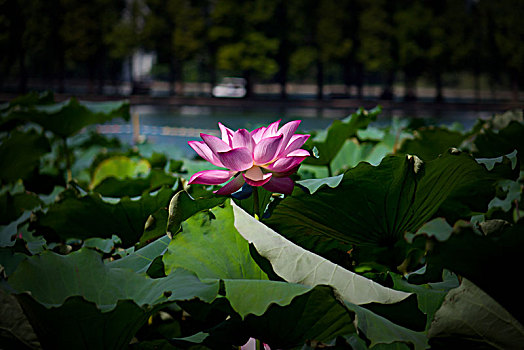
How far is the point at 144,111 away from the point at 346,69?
391 inches

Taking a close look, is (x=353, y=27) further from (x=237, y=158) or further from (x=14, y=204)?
(x=237, y=158)

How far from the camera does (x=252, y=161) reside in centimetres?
57

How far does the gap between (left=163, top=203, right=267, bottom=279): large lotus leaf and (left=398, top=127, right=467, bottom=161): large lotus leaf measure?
75 cm

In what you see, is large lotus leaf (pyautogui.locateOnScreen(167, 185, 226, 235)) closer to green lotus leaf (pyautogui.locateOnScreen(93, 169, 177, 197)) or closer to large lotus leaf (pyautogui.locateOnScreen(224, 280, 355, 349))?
large lotus leaf (pyautogui.locateOnScreen(224, 280, 355, 349))

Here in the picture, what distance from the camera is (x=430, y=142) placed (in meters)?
1.23

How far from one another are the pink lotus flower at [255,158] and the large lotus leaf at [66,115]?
1.04 m

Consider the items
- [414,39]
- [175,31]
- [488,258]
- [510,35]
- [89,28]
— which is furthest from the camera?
[175,31]

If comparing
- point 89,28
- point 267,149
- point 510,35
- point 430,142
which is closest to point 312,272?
point 267,149

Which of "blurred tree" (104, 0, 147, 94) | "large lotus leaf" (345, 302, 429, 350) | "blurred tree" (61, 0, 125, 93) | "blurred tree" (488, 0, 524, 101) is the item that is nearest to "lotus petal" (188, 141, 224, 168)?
"large lotus leaf" (345, 302, 429, 350)

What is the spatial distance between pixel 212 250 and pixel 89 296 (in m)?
0.14

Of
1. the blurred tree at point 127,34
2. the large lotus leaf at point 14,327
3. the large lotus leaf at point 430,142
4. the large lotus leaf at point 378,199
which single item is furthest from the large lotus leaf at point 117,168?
the blurred tree at point 127,34

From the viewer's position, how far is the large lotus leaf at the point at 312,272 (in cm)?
48

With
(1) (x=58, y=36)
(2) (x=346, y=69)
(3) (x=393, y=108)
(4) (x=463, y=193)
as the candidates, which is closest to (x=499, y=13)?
(3) (x=393, y=108)

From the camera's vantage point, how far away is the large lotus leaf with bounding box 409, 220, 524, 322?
0.41 metres
